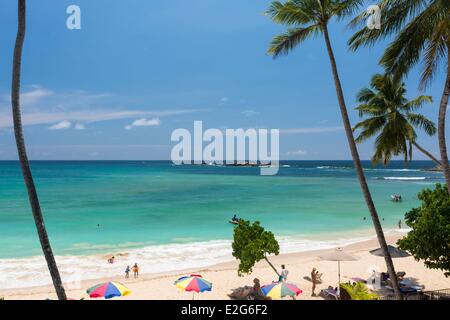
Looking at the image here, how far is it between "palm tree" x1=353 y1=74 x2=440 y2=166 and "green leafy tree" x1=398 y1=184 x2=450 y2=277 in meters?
3.68

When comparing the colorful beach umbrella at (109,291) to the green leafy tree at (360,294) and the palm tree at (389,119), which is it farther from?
the palm tree at (389,119)

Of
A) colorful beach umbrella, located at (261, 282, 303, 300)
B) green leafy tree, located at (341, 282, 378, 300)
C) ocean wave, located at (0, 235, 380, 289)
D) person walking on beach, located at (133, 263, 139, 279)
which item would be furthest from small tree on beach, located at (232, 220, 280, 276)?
ocean wave, located at (0, 235, 380, 289)

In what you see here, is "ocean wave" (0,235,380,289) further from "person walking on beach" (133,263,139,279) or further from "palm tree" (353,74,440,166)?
"palm tree" (353,74,440,166)

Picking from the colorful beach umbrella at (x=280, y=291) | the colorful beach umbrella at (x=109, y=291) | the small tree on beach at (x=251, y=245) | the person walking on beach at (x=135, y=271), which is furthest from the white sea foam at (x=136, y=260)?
the colorful beach umbrella at (x=280, y=291)

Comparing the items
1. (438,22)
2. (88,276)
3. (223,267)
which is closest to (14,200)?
(88,276)

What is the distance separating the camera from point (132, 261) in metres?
23.8

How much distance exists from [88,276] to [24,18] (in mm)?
16990

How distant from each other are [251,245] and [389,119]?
867 cm

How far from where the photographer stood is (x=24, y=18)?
7.16 m

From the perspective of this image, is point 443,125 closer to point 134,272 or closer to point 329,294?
point 329,294

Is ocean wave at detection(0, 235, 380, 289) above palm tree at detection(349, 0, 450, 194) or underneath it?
underneath

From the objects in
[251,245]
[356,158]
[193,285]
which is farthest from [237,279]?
[356,158]

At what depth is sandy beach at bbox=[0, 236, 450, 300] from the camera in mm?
16047

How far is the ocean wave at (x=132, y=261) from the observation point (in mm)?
19969
